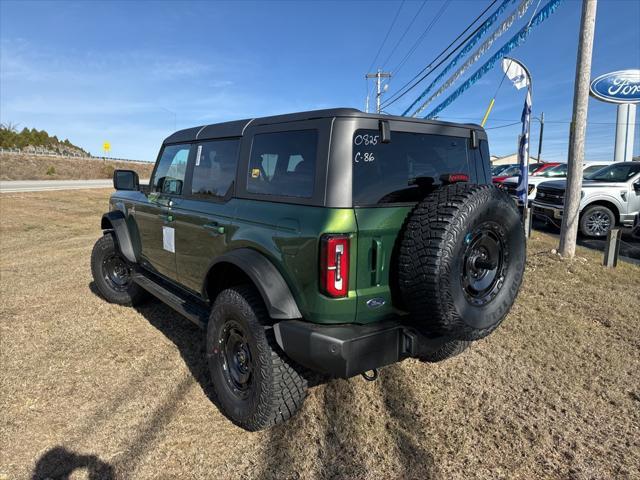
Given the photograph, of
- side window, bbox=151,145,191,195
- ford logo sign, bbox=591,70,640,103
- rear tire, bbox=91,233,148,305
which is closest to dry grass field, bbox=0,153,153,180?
rear tire, bbox=91,233,148,305

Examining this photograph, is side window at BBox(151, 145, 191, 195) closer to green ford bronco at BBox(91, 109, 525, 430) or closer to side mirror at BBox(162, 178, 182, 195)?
side mirror at BBox(162, 178, 182, 195)

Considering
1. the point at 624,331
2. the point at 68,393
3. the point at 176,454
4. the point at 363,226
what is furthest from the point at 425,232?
the point at 624,331

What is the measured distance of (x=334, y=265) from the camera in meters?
2.14

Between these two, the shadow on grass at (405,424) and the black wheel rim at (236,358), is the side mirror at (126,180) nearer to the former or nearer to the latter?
the black wheel rim at (236,358)

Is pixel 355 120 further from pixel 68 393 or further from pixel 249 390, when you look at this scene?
pixel 68 393

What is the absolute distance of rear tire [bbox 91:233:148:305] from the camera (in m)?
4.72

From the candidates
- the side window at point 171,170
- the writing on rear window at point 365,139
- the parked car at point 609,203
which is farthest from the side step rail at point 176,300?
the parked car at point 609,203

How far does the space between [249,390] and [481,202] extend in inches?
69.5

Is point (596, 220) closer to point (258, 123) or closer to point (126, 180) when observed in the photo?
point (258, 123)

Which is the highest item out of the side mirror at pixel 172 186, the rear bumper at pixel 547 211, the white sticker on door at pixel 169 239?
the side mirror at pixel 172 186

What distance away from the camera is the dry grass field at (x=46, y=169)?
4266 centimetres

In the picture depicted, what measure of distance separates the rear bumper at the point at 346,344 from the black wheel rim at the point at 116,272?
3.20 m

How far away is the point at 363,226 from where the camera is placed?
7.25 feet

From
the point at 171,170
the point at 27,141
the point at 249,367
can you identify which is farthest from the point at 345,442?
the point at 27,141
